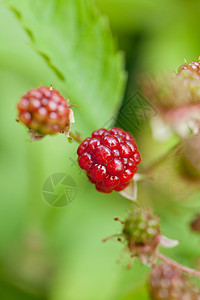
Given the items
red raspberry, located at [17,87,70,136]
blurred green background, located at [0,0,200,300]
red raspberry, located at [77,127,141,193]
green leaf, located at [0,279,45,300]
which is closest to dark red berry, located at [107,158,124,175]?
red raspberry, located at [77,127,141,193]

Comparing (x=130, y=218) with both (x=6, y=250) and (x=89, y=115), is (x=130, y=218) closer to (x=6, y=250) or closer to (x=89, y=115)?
(x=89, y=115)

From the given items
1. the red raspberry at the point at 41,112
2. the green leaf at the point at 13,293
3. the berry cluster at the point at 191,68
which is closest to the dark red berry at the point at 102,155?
the red raspberry at the point at 41,112

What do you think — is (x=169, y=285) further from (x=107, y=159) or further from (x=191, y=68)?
(x=191, y=68)

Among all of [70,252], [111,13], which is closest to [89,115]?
[70,252]

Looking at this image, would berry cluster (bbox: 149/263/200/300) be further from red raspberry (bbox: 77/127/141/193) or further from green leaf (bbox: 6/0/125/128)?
green leaf (bbox: 6/0/125/128)

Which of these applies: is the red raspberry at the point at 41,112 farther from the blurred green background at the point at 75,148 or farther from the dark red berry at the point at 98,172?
the blurred green background at the point at 75,148

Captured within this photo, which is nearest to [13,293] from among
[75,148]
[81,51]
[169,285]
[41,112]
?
[75,148]

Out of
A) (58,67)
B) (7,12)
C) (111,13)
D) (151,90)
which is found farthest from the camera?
(111,13)
